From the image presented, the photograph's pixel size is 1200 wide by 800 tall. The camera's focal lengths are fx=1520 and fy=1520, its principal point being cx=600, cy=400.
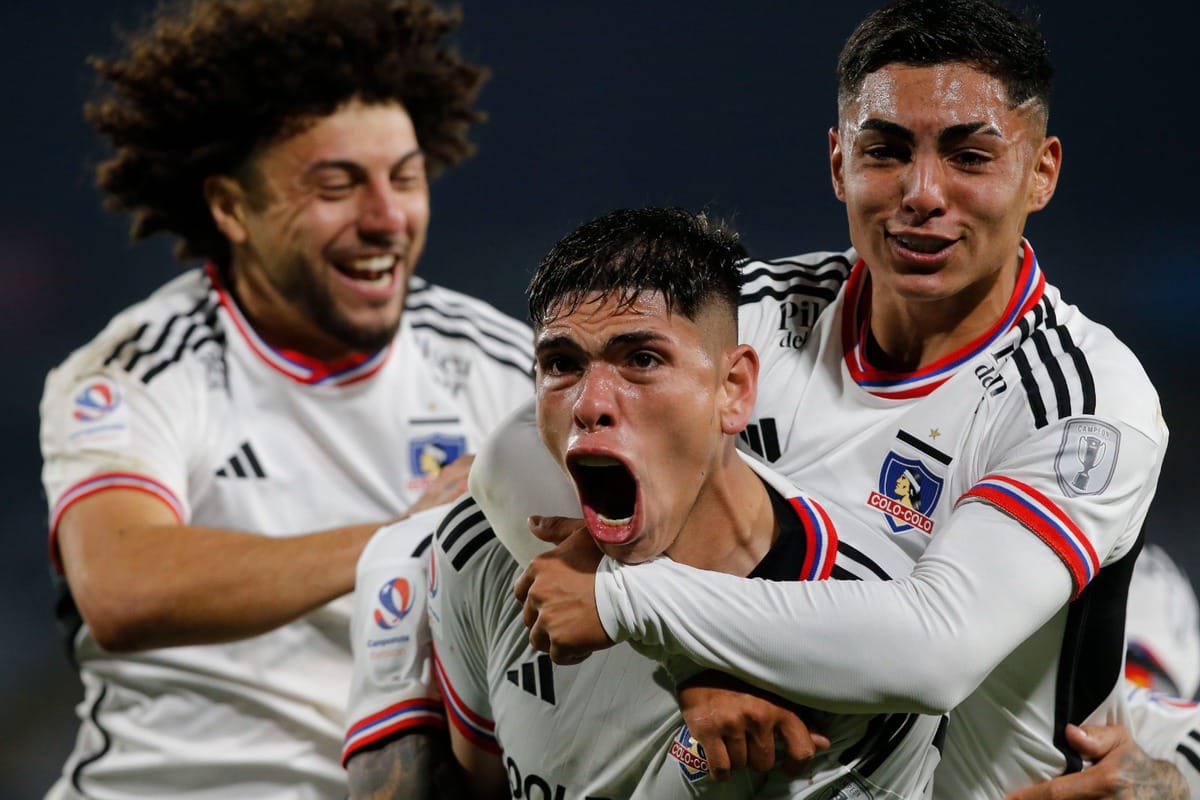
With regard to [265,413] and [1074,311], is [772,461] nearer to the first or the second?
[1074,311]

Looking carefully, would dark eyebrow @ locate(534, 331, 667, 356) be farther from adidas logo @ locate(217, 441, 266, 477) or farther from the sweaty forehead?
adidas logo @ locate(217, 441, 266, 477)

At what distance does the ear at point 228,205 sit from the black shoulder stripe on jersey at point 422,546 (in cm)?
138

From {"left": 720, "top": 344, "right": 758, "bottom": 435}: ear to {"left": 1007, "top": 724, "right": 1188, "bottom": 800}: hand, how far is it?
737mm

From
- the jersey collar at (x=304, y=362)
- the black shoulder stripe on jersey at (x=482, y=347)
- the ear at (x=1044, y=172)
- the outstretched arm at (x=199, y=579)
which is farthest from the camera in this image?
the black shoulder stripe on jersey at (x=482, y=347)

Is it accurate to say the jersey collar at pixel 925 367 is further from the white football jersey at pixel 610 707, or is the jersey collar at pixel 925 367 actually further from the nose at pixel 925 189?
the white football jersey at pixel 610 707

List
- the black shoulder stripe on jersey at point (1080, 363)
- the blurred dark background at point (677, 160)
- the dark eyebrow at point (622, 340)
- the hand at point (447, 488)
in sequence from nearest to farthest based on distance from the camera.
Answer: the dark eyebrow at point (622, 340), the black shoulder stripe on jersey at point (1080, 363), the hand at point (447, 488), the blurred dark background at point (677, 160)

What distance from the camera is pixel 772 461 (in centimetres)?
237

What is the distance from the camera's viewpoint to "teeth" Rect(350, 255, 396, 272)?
3541 millimetres

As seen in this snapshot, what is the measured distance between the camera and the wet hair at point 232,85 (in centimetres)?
363

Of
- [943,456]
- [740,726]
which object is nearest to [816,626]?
[740,726]

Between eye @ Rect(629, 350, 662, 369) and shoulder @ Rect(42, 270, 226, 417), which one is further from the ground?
eye @ Rect(629, 350, 662, 369)

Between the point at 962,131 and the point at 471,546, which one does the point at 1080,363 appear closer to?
the point at 962,131

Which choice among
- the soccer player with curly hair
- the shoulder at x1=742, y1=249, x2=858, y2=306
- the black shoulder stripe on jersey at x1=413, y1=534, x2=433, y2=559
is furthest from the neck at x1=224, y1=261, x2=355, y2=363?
the shoulder at x1=742, y1=249, x2=858, y2=306

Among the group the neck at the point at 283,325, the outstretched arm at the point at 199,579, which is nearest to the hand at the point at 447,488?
the outstretched arm at the point at 199,579
